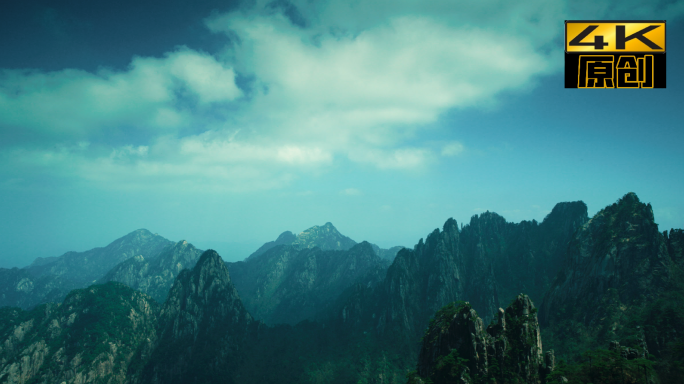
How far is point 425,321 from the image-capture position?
170 m

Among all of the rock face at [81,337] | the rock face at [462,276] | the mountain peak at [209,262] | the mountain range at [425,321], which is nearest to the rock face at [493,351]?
the mountain range at [425,321]

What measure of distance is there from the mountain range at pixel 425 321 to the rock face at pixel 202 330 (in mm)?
614

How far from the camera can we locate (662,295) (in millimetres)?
85625

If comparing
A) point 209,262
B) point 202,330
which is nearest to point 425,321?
point 202,330

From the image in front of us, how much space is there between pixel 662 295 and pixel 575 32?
101738mm

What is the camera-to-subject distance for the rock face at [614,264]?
9262cm

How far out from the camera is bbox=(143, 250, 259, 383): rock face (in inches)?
6201

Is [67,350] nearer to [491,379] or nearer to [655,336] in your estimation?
[491,379]

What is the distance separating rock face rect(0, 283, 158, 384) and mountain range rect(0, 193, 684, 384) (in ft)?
1.93

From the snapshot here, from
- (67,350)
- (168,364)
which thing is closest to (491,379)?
(168,364)

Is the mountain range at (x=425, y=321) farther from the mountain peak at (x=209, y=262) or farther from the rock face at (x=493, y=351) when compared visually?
the mountain peak at (x=209, y=262)

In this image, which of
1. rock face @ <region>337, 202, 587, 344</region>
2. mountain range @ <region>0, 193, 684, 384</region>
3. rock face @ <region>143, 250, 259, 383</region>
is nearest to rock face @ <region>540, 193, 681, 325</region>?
mountain range @ <region>0, 193, 684, 384</region>

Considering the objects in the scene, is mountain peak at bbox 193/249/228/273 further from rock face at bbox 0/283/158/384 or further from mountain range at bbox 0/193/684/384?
rock face at bbox 0/283/158/384

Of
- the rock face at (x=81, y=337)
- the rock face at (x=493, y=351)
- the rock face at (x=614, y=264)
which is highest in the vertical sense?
the rock face at (x=614, y=264)
